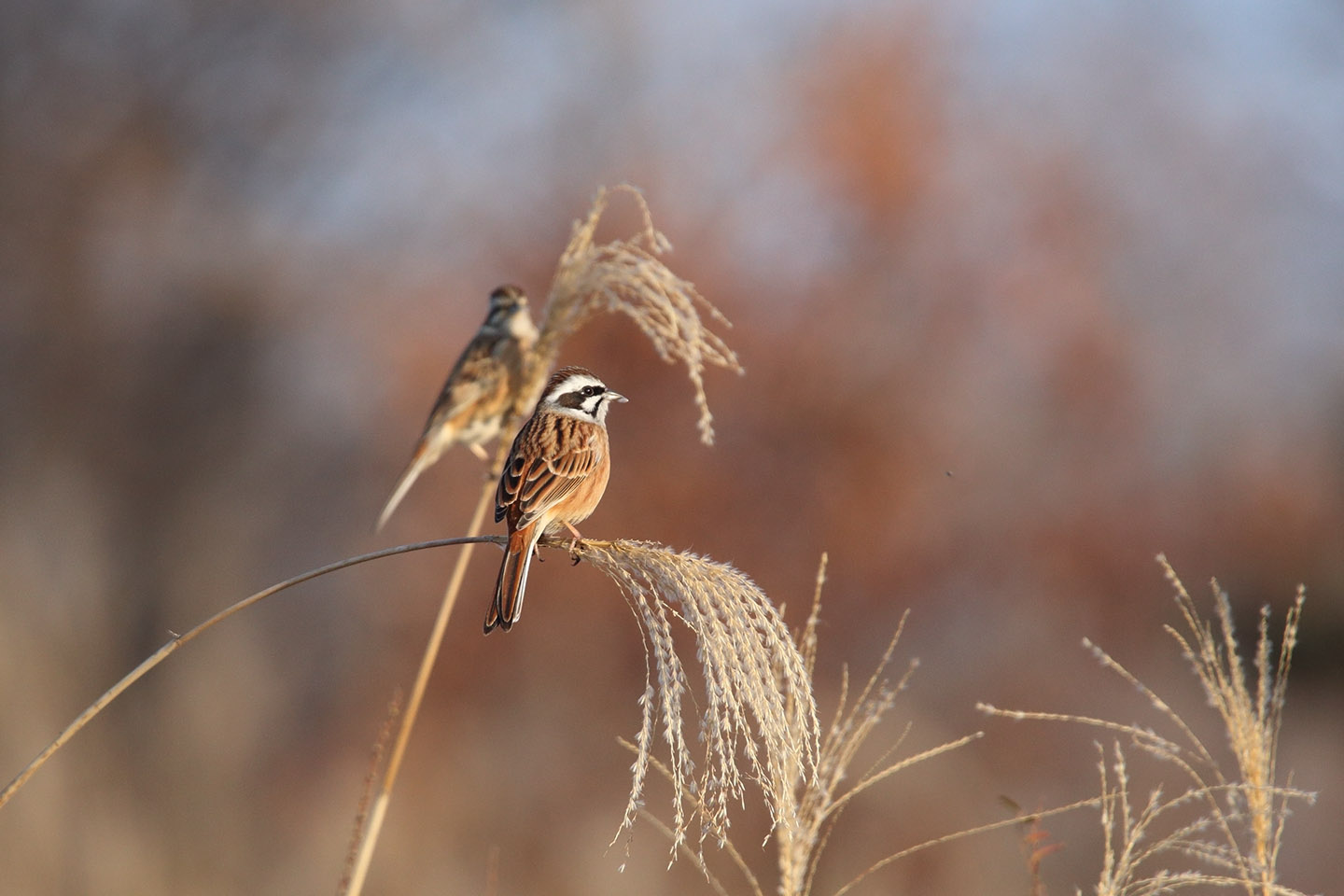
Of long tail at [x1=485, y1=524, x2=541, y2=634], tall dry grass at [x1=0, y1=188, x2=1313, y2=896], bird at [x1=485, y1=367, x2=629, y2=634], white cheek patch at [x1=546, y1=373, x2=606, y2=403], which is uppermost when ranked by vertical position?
white cheek patch at [x1=546, y1=373, x2=606, y2=403]

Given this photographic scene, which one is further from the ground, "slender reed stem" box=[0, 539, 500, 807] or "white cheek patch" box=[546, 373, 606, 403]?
"white cheek patch" box=[546, 373, 606, 403]

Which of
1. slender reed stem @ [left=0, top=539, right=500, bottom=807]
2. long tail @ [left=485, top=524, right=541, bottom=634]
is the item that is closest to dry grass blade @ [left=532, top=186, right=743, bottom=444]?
long tail @ [left=485, top=524, right=541, bottom=634]

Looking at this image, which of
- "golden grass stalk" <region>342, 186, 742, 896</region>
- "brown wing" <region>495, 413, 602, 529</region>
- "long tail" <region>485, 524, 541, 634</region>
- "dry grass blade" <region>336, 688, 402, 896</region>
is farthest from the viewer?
"brown wing" <region>495, 413, 602, 529</region>

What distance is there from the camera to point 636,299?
2434 mm

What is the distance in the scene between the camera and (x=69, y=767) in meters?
9.38

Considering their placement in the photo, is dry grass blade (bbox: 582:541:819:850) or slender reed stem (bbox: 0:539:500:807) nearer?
slender reed stem (bbox: 0:539:500:807)

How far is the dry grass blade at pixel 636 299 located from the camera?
2289 millimetres

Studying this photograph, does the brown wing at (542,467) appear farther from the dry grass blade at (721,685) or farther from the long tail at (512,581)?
the dry grass blade at (721,685)

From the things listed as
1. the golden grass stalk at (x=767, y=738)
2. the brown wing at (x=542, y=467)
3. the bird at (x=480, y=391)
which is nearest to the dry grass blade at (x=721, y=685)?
the golden grass stalk at (x=767, y=738)

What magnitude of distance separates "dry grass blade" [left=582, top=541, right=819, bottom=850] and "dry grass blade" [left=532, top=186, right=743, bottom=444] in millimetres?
308

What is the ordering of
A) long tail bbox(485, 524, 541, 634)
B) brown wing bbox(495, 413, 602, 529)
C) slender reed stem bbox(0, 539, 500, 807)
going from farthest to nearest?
brown wing bbox(495, 413, 602, 529), long tail bbox(485, 524, 541, 634), slender reed stem bbox(0, 539, 500, 807)

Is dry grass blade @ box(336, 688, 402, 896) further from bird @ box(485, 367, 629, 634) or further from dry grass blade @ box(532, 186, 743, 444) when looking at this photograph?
dry grass blade @ box(532, 186, 743, 444)

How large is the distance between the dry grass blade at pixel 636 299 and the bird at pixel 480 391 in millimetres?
528

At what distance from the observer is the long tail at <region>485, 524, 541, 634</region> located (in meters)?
2.38
